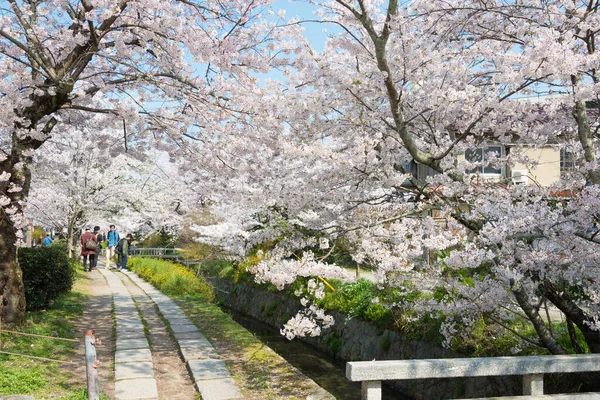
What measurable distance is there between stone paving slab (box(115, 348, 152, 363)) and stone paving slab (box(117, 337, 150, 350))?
20cm

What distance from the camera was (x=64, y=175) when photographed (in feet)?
63.5

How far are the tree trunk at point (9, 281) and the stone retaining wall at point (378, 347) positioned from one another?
554 cm

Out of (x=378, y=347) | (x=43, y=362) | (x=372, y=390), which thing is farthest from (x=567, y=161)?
(x=43, y=362)

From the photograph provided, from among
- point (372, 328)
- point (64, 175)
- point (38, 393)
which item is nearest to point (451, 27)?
point (372, 328)

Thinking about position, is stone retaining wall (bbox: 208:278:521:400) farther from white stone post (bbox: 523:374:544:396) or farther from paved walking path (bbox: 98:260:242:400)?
paved walking path (bbox: 98:260:242:400)

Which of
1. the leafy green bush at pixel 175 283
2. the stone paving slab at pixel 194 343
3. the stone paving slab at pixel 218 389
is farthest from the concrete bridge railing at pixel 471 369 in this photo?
the leafy green bush at pixel 175 283

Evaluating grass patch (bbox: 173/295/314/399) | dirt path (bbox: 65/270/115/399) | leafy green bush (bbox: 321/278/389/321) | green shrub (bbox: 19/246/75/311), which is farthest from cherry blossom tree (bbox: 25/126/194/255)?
leafy green bush (bbox: 321/278/389/321)

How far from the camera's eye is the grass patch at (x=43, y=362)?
5137 mm

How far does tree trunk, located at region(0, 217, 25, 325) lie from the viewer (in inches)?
291

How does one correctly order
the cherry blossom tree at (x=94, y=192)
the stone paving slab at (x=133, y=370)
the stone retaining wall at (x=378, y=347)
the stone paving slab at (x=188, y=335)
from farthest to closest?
the cherry blossom tree at (x=94, y=192)
the stone paving slab at (x=188, y=335)
the stone retaining wall at (x=378, y=347)
the stone paving slab at (x=133, y=370)

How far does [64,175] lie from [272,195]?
13.8 meters

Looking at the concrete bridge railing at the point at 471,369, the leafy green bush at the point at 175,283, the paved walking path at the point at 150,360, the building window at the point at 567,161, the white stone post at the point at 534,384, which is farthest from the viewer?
the leafy green bush at the point at 175,283

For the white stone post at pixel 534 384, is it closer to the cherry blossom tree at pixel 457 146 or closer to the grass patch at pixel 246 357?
the cherry blossom tree at pixel 457 146

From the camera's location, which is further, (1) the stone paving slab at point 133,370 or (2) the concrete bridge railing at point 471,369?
(1) the stone paving slab at point 133,370
